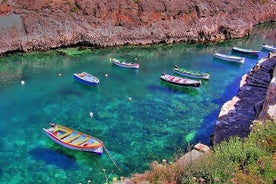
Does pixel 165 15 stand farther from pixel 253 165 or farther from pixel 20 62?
pixel 253 165

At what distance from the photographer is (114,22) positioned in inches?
2386

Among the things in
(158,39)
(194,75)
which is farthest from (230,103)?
(158,39)

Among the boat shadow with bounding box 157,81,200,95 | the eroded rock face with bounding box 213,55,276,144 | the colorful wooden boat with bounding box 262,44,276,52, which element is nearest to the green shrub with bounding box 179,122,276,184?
the eroded rock face with bounding box 213,55,276,144

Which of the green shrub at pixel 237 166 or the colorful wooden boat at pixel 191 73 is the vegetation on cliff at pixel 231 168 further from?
the colorful wooden boat at pixel 191 73

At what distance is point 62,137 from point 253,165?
1850 centimetres

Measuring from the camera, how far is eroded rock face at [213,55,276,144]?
26.3 metres

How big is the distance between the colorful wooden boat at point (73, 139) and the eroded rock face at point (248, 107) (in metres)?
9.33

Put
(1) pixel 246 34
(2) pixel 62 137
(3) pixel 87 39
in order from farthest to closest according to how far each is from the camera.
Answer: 1. (1) pixel 246 34
2. (3) pixel 87 39
3. (2) pixel 62 137

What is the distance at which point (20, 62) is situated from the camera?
51.2 metres

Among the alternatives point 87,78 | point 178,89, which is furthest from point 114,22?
point 178,89

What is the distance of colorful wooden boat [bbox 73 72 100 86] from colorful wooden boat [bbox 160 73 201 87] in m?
8.23

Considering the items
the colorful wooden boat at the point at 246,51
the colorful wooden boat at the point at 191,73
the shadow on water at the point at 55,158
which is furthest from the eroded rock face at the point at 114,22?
the shadow on water at the point at 55,158

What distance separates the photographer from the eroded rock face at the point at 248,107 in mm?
26297

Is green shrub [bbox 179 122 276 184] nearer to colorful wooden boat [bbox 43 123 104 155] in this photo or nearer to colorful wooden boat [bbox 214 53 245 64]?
colorful wooden boat [bbox 43 123 104 155]
